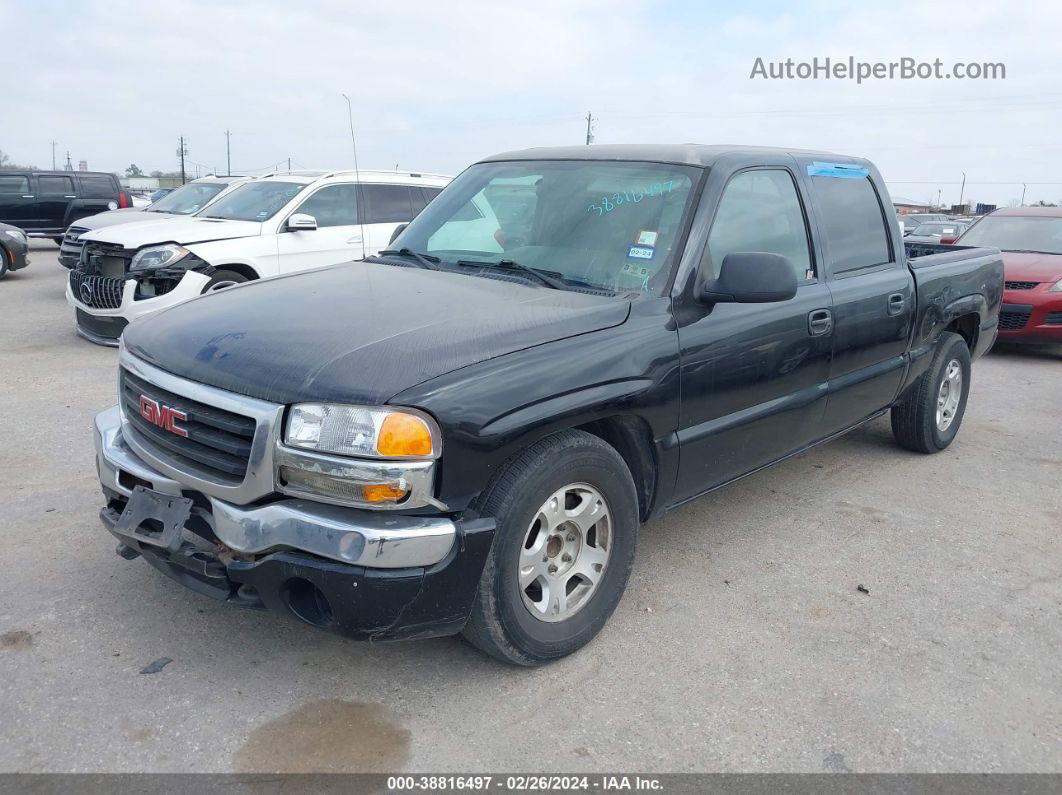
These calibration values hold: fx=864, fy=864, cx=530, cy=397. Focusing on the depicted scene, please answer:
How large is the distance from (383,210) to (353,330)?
712 centimetres

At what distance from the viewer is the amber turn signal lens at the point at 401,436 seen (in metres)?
2.50

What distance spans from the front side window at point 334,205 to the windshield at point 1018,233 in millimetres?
7120

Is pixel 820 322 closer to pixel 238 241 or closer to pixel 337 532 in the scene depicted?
pixel 337 532

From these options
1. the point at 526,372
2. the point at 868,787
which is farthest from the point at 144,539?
the point at 868,787

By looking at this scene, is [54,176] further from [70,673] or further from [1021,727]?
[1021,727]

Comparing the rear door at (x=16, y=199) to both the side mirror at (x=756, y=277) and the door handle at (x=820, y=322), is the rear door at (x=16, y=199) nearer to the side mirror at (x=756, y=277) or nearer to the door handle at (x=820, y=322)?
the door handle at (x=820, y=322)

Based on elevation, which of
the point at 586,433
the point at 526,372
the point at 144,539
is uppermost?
the point at 526,372

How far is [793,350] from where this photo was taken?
3.88 meters

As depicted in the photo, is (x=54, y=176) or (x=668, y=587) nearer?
(x=668, y=587)

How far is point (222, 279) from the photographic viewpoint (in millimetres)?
8156

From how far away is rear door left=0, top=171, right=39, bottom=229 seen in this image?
18.1 m

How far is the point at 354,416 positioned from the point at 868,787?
6.05ft

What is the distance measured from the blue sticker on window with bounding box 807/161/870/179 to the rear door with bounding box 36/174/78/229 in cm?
1808

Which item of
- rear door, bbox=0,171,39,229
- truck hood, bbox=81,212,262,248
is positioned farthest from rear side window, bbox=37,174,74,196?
truck hood, bbox=81,212,262,248
